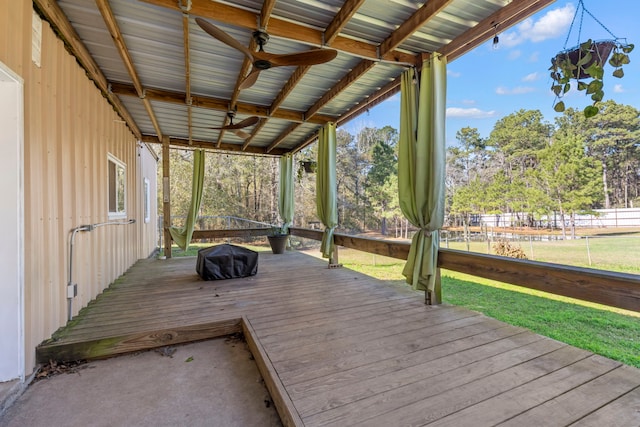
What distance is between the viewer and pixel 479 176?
15211mm

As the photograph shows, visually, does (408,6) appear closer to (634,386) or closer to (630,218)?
(634,386)

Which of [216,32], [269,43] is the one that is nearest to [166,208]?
[269,43]

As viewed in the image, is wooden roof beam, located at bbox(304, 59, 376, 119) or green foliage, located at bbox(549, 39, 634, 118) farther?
wooden roof beam, located at bbox(304, 59, 376, 119)

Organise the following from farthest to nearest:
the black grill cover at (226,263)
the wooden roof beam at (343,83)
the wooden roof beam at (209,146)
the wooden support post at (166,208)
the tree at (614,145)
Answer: the wooden roof beam at (209,146) < the wooden support post at (166,208) < the tree at (614,145) < the black grill cover at (226,263) < the wooden roof beam at (343,83)

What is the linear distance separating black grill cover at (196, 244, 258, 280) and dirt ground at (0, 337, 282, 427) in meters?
1.87

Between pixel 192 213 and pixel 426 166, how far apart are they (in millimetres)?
5281

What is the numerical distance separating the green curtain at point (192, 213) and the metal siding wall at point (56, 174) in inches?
93.4

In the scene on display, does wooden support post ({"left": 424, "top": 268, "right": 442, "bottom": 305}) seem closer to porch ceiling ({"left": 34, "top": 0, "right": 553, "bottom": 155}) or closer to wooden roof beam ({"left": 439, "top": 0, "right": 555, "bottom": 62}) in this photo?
Result: wooden roof beam ({"left": 439, "top": 0, "right": 555, "bottom": 62})

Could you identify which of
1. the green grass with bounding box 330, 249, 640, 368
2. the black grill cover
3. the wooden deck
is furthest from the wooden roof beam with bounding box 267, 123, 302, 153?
the green grass with bounding box 330, 249, 640, 368

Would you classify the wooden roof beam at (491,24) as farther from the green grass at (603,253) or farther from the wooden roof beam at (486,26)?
the green grass at (603,253)

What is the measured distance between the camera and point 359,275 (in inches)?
172

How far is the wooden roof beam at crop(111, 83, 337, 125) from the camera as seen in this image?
3974 millimetres

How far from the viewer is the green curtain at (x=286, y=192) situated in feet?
23.6

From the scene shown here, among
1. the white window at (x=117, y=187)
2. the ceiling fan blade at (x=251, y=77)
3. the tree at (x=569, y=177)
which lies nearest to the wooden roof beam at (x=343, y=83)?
the ceiling fan blade at (x=251, y=77)
